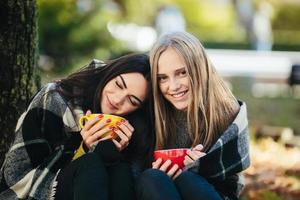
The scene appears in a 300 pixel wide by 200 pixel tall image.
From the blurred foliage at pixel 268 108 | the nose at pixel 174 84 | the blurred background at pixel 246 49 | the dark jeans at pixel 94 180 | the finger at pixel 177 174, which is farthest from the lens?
the blurred foliage at pixel 268 108

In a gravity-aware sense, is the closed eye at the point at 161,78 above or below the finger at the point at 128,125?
above

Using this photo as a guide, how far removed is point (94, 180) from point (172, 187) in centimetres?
37

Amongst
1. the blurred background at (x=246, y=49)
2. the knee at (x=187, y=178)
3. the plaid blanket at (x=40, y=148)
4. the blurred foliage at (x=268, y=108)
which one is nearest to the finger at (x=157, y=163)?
the knee at (x=187, y=178)

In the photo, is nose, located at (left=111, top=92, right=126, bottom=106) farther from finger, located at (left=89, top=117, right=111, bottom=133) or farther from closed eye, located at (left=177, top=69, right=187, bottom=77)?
closed eye, located at (left=177, top=69, right=187, bottom=77)

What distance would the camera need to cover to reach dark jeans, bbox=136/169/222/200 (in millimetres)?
3205

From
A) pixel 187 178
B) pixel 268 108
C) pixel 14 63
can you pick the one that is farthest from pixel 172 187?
pixel 268 108

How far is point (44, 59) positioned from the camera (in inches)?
465

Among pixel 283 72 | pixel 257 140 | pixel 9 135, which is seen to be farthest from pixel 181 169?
pixel 283 72

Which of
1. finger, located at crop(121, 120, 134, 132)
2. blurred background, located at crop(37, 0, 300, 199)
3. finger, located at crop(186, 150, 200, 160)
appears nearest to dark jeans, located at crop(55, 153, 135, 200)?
finger, located at crop(121, 120, 134, 132)

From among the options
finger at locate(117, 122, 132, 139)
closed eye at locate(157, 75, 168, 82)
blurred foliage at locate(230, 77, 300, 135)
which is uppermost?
closed eye at locate(157, 75, 168, 82)

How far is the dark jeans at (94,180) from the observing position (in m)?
A: 3.18

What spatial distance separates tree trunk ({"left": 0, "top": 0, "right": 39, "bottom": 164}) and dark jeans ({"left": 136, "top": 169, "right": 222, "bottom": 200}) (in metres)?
1.11

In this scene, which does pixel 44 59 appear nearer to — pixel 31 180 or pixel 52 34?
pixel 52 34

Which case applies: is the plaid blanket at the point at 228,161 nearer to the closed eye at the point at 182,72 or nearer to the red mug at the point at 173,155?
the red mug at the point at 173,155
